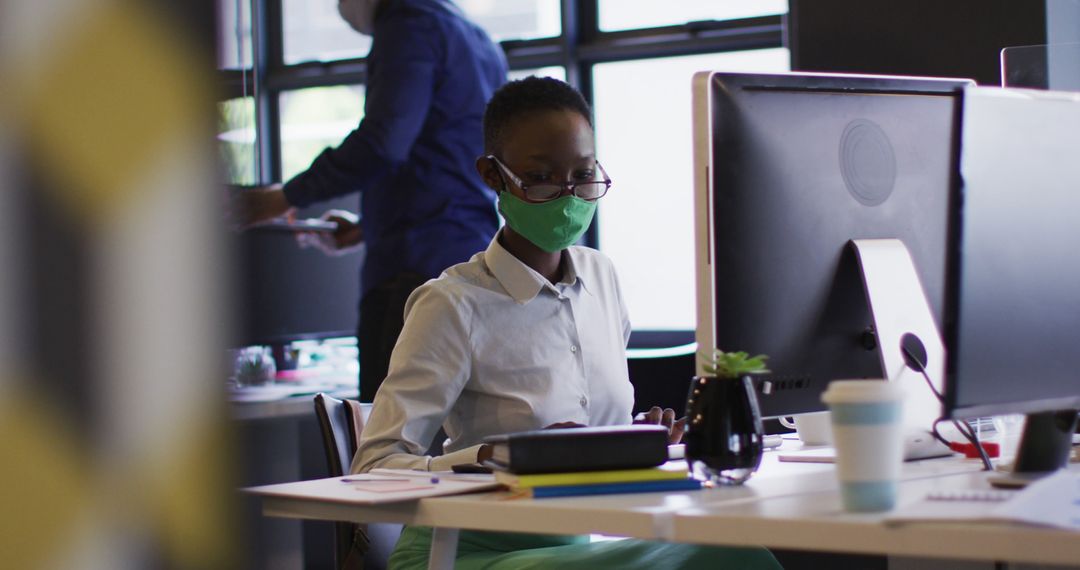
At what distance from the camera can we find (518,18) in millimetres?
4469

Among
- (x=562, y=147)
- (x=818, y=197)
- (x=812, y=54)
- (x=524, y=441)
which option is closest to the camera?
(x=524, y=441)

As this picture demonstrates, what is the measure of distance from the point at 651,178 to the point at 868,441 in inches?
124

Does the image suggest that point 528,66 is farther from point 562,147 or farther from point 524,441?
point 524,441

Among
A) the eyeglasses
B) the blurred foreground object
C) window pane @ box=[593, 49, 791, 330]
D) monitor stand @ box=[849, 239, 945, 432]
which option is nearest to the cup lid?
monitor stand @ box=[849, 239, 945, 432]

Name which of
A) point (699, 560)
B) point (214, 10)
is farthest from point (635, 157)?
point (214, 10)

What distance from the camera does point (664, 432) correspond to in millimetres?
1340

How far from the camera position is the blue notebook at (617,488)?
127 cm

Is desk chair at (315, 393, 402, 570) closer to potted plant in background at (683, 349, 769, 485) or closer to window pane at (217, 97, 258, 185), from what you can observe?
potted plant in background at (683, 349, 769, 485)

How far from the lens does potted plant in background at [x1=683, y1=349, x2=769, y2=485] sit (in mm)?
Answer: 1319

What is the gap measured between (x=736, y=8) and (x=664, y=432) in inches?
117

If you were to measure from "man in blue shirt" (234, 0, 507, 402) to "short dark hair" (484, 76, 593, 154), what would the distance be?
39.4 inches

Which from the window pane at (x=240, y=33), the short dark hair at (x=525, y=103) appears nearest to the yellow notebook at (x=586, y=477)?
the short dark hair at (x=525, y=103)

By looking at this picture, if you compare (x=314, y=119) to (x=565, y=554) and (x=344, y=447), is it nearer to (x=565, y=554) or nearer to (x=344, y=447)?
(x=344, y=447)

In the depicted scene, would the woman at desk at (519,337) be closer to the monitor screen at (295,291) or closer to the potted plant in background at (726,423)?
the potted plant in background at (726,423)
